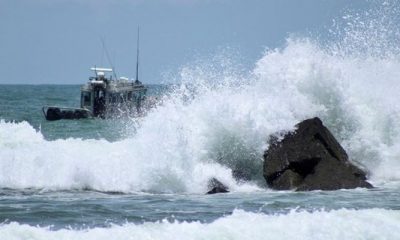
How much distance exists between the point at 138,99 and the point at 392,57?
22.9 metres

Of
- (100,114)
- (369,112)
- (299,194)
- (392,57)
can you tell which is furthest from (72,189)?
(100,114)

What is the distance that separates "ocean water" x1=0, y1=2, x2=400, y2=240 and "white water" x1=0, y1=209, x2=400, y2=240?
2 centimetres

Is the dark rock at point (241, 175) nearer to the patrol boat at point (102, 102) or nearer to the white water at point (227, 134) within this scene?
the white water at point (227, 134)

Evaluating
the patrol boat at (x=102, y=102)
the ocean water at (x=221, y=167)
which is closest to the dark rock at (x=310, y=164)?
the ocean water at (x=221, y=167)

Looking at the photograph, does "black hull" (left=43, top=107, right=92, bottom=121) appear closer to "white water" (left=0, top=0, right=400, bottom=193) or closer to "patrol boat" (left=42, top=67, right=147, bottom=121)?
"patrol boat" (left=42, top=67, right=147, bottom=121)

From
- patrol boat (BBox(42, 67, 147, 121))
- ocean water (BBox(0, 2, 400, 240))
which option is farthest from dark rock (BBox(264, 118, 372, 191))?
patrol boat (BBox(42, 67, 147, 121))

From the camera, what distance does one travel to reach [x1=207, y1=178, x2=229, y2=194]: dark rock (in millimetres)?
16703

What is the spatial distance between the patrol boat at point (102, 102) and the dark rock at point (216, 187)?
86.0 ft

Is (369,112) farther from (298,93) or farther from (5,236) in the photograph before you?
(5,236)

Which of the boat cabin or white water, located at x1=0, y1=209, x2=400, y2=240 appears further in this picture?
the boat cabin

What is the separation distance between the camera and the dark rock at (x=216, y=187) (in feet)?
54.8

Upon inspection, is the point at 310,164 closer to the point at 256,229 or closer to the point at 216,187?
the point at 216,187

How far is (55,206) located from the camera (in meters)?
14.5

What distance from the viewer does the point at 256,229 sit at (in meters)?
12.1
